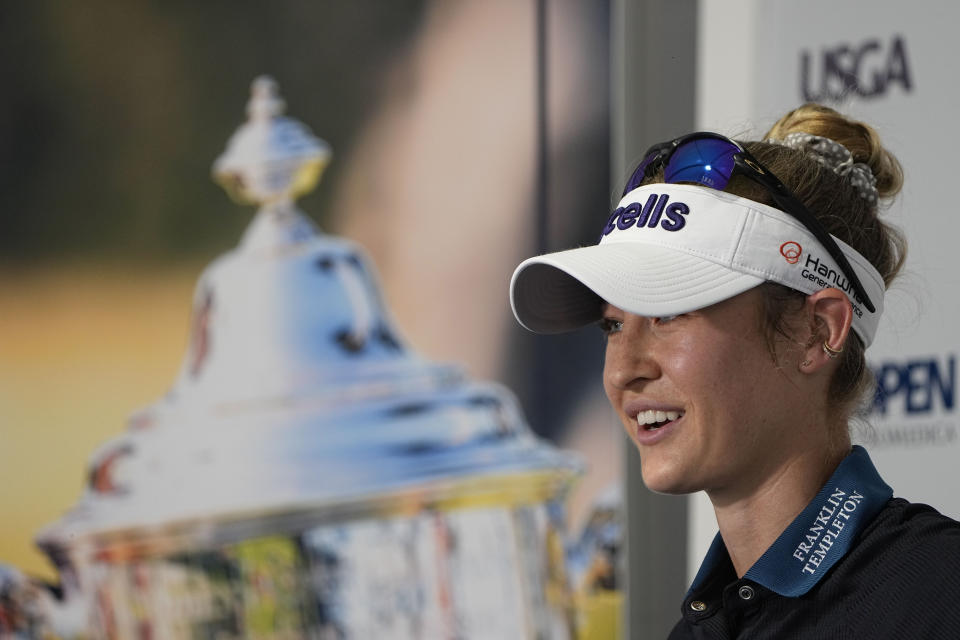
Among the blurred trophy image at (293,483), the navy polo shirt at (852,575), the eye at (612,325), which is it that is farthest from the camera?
the blurred trophy image at (293,483)

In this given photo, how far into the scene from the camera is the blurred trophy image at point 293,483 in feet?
7.36

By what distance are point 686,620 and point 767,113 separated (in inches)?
45.1

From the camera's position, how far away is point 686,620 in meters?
1.14

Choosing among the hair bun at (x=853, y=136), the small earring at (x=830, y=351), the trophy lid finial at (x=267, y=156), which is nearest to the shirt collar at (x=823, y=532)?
the small earring at (x=830, y=351)

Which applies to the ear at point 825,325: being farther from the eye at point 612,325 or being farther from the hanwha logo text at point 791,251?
the eye at point 612,325

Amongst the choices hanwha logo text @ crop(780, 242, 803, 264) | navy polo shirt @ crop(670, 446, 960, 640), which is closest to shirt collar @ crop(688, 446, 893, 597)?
navy polo shirt @ crop(670, 446, 960, 640)

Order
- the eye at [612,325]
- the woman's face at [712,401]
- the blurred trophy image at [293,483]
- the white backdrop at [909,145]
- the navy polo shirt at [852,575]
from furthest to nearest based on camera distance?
the blurred trophy image at [293,483] < the white backdrop at [909,145] < the eye at [612,325] < the woman's face at [712,401] < the navy polo shirt at [852,575]

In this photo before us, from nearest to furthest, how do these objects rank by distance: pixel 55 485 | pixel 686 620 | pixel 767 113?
pixel 686 620
pixel 767 113
pixel 55 485

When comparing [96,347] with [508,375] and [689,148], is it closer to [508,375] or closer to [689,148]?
[508,375]

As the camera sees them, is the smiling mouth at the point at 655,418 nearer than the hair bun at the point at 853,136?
Yes

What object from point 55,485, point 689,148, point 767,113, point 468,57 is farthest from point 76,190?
point 689,148

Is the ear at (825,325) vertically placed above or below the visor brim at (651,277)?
below

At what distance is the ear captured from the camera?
1021 millimetres

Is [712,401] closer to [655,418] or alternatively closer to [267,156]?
[655,418]
